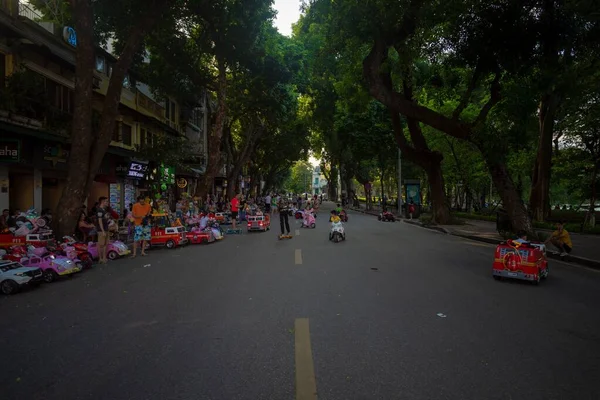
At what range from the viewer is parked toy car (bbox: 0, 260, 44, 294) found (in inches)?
299

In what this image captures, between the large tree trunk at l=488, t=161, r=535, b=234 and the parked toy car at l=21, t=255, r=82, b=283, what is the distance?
44.1 ft

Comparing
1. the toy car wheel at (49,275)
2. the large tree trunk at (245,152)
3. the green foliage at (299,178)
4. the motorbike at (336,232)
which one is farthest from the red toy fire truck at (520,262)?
the green foliage at (299,178)

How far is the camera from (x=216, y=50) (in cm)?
2355

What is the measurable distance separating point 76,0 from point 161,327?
11285mm

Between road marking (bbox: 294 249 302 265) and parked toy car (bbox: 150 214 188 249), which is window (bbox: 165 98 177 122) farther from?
road marking (bbox: 294 249 302 265)

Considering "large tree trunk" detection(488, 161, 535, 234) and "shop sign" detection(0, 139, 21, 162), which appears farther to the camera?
"large tree trunk" detection(488, 161, 535, 234)

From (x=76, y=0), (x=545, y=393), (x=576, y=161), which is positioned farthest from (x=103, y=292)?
(x=576, y=161)

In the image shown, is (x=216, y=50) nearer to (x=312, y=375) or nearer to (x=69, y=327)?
(x=69, y=327)

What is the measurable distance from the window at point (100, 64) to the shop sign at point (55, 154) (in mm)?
4839

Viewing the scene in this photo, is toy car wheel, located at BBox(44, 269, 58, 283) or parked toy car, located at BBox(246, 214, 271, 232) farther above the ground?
parked toy car, located at BBox(246, 214, 271, 232)

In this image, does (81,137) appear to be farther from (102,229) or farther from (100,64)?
(100,64)

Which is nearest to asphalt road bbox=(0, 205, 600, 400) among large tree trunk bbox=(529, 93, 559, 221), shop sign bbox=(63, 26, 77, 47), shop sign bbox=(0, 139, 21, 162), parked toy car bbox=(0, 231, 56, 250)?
parked toy car bbox=(0, 231, 56, 250)

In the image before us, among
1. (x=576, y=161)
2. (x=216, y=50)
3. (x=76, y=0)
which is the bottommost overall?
(x=576, y=161)

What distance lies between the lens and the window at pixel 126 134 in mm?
23633
